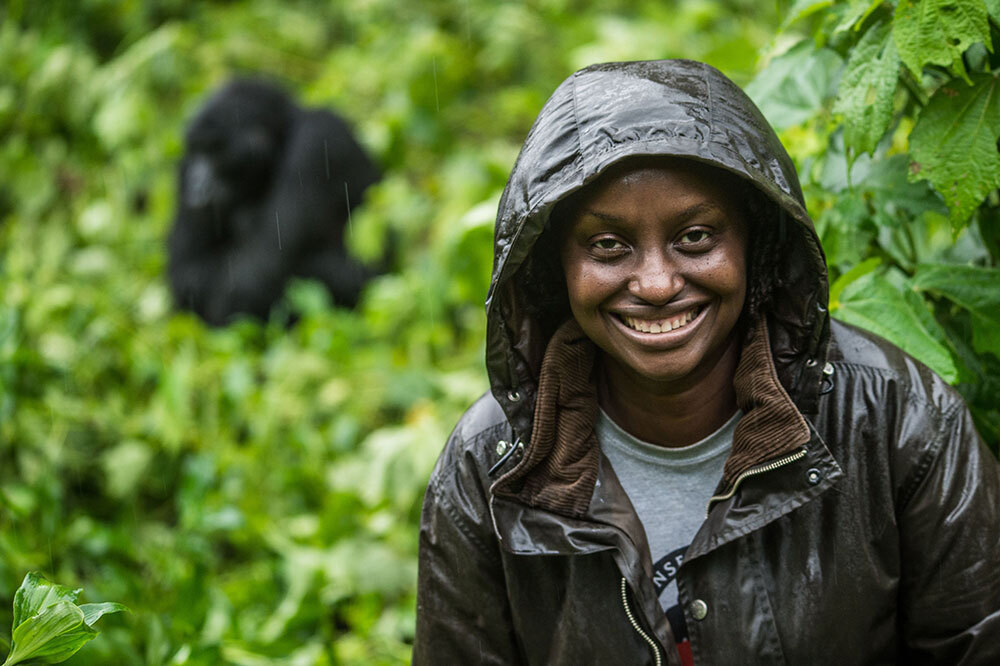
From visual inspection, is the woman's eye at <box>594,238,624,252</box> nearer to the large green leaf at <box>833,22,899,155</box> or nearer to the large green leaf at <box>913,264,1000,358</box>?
the large green leaf at <box>833,22,899,155</box>

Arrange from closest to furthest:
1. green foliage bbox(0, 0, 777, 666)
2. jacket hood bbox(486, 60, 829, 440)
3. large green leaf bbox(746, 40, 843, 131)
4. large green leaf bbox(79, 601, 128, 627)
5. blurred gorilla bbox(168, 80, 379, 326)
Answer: jacket hood bbox(486, 60, 829, 440) < large green leaf bbox(79, 601, 128, 627) < large green leaf bbox(746, 40, 843, 131) < green foliage bbox(0, 0, 777, 666) < blurred gorilla bbox(168, 80, 379, 326)

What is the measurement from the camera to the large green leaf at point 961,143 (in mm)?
1725

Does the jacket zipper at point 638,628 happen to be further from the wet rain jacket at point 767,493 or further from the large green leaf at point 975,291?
the large green leaf at point 975,291

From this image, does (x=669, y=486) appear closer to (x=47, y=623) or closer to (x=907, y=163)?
(x=907, y=163)

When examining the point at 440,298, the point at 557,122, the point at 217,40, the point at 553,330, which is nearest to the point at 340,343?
the point at 440,298

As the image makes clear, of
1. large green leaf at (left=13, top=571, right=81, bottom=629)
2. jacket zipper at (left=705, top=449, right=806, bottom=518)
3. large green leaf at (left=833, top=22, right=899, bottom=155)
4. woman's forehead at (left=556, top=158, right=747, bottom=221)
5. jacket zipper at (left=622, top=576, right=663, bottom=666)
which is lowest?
jacket zipper at (left=622, top=576, right=663, bottom=666)

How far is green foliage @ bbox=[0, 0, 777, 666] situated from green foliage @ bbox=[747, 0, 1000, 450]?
0.53m

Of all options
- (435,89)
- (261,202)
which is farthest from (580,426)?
(435,89)

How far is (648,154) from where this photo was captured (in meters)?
1.39

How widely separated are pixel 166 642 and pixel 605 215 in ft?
5.57

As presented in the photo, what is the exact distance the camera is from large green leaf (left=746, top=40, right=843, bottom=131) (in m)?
2.05

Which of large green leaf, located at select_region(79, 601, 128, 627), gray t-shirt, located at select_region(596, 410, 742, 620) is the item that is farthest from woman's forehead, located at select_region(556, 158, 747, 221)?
large green leaf, located at select_region(79, 601, 128, 627)

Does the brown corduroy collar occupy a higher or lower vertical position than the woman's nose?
lower

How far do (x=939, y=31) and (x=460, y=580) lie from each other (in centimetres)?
121
